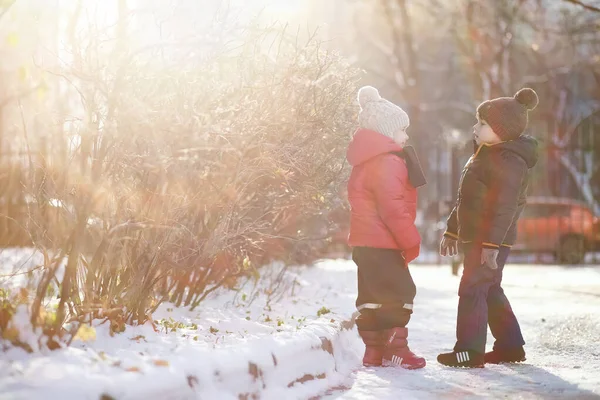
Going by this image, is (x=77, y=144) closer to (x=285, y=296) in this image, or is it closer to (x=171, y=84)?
(x=171, y=84)

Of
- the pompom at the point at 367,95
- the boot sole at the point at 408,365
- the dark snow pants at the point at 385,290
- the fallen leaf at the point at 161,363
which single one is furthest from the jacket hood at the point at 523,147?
the fallen leaf at the point at 161,363

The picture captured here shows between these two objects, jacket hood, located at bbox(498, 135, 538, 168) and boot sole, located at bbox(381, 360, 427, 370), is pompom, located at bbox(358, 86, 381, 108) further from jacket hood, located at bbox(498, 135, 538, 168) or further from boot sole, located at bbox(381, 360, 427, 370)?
boot sole, located at bbox(381, 360, 427, 370)

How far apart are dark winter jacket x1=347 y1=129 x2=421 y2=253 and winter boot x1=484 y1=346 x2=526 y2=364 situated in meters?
1.05

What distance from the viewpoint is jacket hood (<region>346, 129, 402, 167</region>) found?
5.84m

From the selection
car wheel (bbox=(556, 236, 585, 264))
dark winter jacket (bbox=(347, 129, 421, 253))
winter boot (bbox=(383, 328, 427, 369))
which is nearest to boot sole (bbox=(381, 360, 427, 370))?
winter boot (bbox=(383, 328, 427, 369))

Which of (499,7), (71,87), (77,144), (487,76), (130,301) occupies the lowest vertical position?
(130,301)

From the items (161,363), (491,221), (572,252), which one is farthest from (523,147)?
(572,252)

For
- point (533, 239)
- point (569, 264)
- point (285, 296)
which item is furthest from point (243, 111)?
point (533, 239)

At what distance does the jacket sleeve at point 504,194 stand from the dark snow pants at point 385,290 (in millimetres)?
603

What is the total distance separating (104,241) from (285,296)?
355 centimetres

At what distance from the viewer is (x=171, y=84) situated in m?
4.99

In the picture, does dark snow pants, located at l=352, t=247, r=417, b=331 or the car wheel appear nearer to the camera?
dark snow pants, located at l=352, t=247, r=417, b=331

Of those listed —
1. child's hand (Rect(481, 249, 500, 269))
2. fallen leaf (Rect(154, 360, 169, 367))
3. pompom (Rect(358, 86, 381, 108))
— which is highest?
pompom (Rect(358, 86, 381, 108))

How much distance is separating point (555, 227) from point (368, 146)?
15.8m
